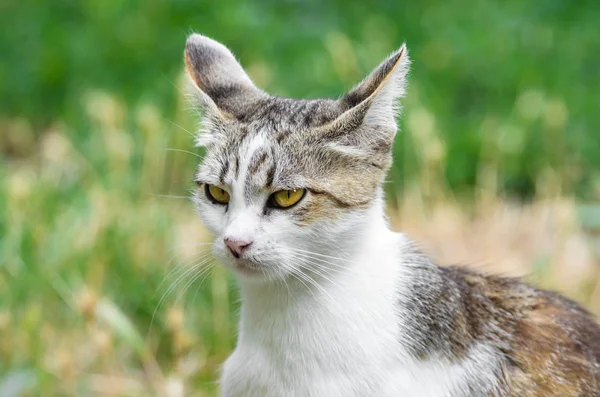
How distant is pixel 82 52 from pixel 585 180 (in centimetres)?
367

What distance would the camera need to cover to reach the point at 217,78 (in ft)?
12.5

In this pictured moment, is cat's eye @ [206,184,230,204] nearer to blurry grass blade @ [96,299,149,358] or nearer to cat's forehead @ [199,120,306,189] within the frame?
cat's forehead @ [199,120,306,189]

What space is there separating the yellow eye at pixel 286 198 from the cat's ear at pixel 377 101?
0.24m

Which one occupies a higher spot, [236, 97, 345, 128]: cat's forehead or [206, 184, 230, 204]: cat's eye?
[236, 97, 345, 128]: cat's forehead

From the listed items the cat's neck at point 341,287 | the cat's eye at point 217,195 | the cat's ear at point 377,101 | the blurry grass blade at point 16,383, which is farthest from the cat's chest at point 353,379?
the blurry grass blade at point 16,383

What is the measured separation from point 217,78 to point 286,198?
711 millimetres

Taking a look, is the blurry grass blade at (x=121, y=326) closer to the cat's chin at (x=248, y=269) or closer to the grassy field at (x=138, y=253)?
the grassy field at (x=138, y=253)

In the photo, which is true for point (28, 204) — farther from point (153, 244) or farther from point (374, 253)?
point (374, 253)

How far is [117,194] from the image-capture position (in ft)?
18.7

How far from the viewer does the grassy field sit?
181 inches

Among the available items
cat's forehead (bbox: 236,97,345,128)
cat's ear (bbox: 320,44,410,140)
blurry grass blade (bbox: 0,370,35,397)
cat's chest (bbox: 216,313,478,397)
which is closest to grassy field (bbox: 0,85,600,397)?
blurry grass blade (bbox: 0,370,35,397)

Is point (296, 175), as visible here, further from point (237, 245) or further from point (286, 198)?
point (237, 245)

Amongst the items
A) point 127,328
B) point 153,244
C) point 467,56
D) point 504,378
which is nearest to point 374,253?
point 504,378

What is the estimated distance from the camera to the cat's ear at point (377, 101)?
3.32 metres
